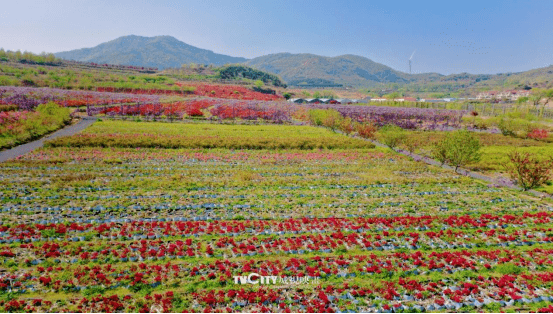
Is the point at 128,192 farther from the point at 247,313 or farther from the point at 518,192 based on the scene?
the point at 518,192

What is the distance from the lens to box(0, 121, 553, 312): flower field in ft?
27.0

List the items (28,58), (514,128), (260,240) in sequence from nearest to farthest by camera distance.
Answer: (260,240), (514,128), (28,58)

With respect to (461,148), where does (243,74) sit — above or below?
above

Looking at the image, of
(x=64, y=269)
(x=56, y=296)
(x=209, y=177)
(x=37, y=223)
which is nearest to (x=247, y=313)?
(x=56, y=296)

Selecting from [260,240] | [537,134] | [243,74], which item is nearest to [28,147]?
[260,240]

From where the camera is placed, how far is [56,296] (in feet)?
26.1

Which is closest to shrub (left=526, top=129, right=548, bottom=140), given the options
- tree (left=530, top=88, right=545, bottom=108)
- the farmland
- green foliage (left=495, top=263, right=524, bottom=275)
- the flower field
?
the farmland

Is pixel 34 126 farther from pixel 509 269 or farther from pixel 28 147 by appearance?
pixel 509 269

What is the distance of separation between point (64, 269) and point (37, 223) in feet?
14.9

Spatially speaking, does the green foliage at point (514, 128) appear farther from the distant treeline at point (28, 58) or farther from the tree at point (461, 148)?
the distant treeline at point (28, 58)

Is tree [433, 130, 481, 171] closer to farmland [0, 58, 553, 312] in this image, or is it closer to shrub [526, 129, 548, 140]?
farmland [0, 58, 553, 312]

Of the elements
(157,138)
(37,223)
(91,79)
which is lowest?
(37,223)

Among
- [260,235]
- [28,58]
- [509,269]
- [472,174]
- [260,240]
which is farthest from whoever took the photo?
[28,58]

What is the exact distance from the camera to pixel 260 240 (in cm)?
1161
